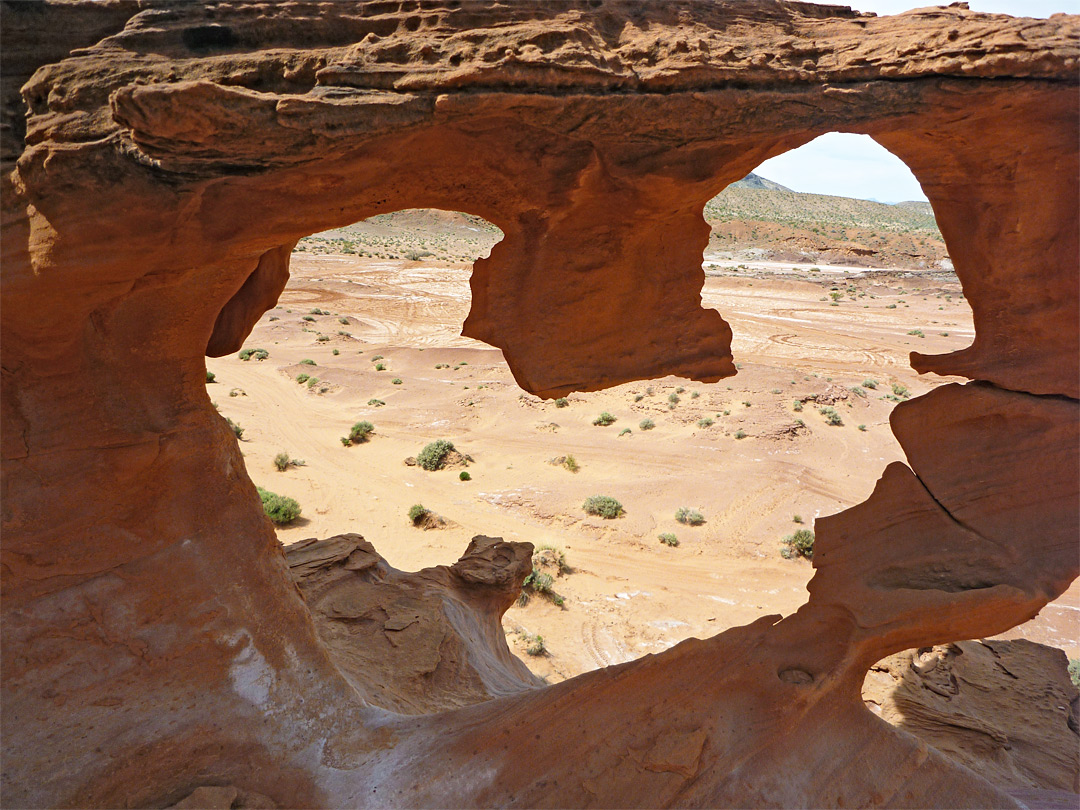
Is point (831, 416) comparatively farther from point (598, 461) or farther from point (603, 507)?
point (603, 507)

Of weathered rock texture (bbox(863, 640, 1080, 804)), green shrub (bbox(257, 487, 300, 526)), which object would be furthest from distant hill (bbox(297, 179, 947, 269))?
weathered rock texture (bbox(863, 640, 1080, 804))

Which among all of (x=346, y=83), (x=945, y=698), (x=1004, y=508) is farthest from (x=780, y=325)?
(x=346, y=83)

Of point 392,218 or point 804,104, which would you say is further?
point 392,218

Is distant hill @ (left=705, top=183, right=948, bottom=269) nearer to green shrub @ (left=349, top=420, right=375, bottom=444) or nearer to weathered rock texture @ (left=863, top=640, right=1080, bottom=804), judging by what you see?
green shrub @ (left=349, top=420, right=375, bottom=444)

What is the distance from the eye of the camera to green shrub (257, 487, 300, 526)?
40.6 ft

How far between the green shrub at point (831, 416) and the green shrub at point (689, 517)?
687 centimetres

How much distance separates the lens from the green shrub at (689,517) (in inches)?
528

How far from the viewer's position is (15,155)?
3842 mm

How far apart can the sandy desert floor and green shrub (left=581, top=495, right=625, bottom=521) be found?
0.62 feet

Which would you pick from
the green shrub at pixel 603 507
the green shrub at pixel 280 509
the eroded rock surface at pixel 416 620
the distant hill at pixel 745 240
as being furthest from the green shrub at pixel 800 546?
the distant hill at pixel 745 240

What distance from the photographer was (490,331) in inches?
193

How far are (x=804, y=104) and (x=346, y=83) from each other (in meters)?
2.71

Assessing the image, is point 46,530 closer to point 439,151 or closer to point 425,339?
point 439,151

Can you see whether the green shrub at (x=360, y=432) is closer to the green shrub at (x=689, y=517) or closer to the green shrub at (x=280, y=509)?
the green shrub at (x=280, y=509)
